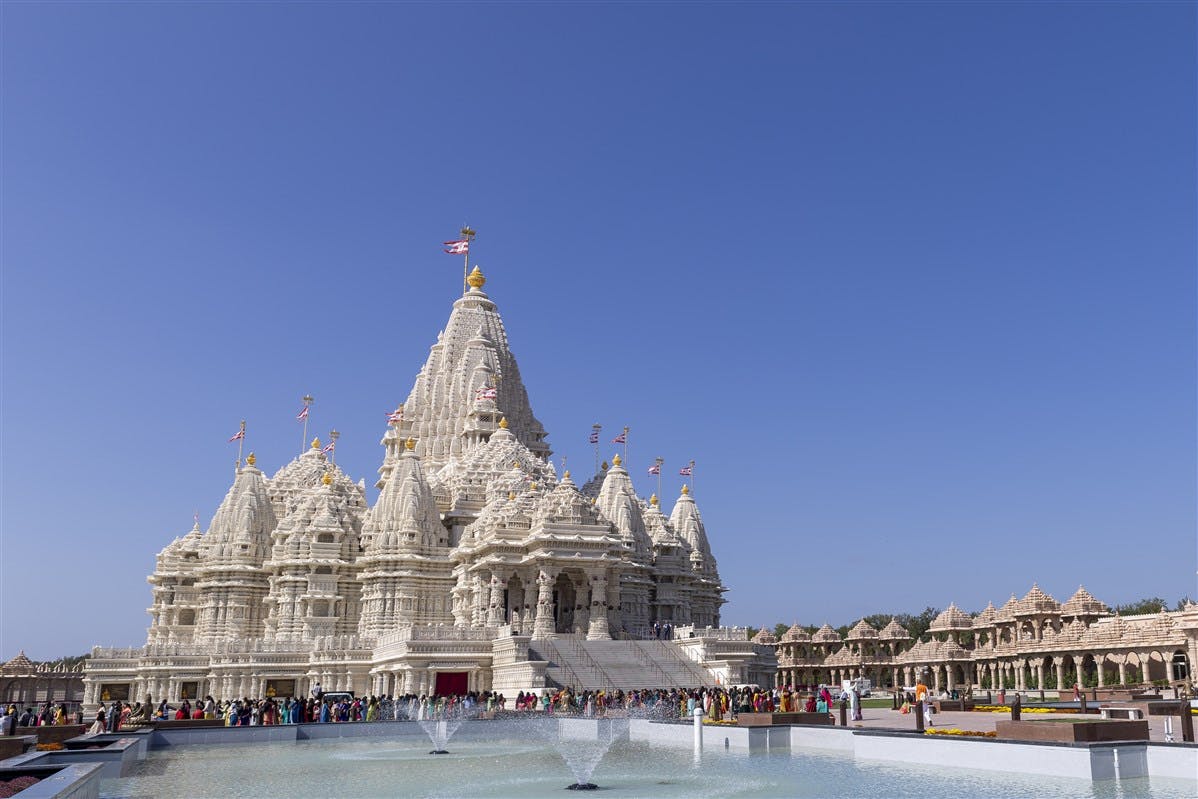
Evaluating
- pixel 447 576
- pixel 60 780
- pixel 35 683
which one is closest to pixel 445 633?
pixel 447 576

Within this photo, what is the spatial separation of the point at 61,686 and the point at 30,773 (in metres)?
69.0

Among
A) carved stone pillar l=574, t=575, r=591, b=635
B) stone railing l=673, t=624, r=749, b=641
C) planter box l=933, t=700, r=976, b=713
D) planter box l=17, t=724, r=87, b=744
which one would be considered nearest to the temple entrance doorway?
carved stone pillar l=574, t=575, r=591, b=635

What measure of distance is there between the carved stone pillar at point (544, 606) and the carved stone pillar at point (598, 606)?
218 centimetres

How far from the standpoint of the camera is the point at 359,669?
55.7 m

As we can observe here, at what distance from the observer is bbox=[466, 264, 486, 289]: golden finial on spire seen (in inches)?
3351

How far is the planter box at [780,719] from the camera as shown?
30.0m

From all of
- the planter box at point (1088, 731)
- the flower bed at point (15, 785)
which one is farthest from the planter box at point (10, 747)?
the planter box at point (1088, 731)

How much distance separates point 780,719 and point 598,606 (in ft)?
87.5

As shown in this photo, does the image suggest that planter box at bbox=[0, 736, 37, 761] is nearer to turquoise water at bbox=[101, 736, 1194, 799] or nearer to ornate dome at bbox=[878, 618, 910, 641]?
turquoise water at bbox=[101, 736, 1194, 799]

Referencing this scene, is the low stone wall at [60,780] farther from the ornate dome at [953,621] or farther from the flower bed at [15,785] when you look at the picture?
Result: the ornate dome at [953,621]

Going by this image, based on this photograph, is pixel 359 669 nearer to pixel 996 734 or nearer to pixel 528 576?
pixel 528 576

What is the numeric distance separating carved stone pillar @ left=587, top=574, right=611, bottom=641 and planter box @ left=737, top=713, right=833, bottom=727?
24637mm

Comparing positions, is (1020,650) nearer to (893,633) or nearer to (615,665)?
(893,633)

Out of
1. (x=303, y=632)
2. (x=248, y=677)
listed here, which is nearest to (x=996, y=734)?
(x=248, y=677)
